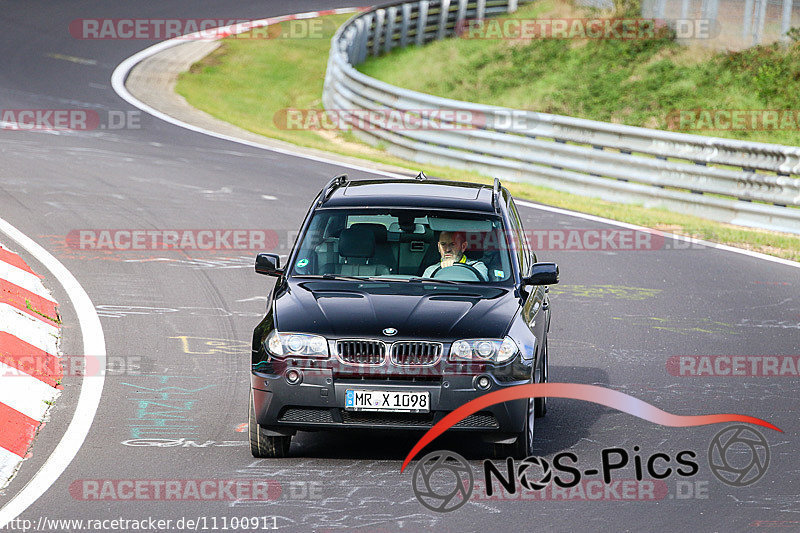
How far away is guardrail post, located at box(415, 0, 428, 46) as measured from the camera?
3378 cm

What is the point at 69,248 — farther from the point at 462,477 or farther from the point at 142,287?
the point at 462,477

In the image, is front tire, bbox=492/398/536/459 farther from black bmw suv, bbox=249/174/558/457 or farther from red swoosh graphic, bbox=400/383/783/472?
red swoosh graphic, bbox=400/383/783/472

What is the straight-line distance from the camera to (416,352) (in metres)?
7.54

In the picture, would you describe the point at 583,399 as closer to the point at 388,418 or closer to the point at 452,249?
the point at 452,249

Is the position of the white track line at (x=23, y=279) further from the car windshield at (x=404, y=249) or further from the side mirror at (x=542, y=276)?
the side mirror at (x=542, y=276)

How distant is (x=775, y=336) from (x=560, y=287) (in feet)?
9.28

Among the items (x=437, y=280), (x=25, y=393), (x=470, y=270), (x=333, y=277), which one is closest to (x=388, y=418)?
(x=437, y=280)

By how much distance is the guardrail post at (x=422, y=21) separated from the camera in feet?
111

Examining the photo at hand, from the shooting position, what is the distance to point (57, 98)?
2608 centimetres

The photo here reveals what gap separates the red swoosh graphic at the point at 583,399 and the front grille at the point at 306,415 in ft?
1.93

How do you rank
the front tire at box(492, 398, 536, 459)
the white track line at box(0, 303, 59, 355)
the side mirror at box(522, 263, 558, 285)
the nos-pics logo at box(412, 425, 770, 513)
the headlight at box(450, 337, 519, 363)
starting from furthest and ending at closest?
the white track line at box(0, 303, 59, 355) < the side mirror at box(522, 263, 558, 285) < the front tire at box(492, 398, 536, 459) < the headlight at box(450, 337, 519, 363) < the nos-pics logo at box(412, 425, 770, 513)

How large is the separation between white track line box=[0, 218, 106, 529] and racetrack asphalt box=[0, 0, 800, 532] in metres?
0.08

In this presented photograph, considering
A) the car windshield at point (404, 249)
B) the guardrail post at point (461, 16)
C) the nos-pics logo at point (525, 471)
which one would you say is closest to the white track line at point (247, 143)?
the car windshield at point (404, 249)

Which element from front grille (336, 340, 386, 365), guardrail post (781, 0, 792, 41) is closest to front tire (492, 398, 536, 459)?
front grille (336, 340, 386, 365)
